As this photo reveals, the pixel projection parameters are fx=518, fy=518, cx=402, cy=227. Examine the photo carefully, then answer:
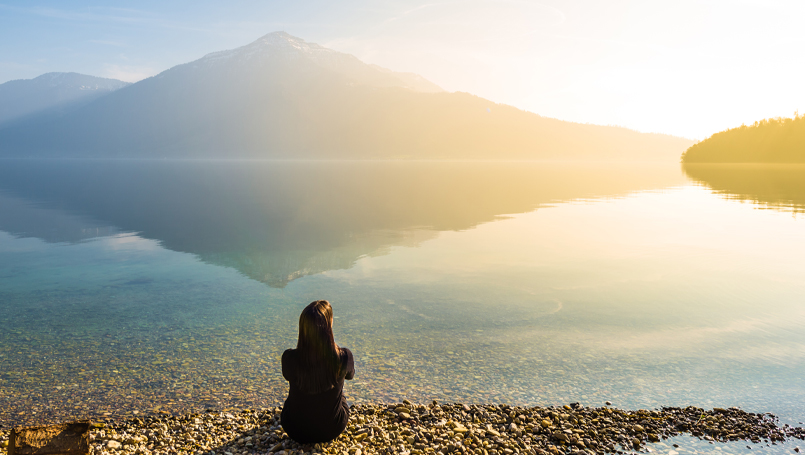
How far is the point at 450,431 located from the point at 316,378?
99.8 inches

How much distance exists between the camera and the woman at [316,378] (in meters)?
7.00

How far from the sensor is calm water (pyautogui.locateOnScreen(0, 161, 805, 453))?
35.0 feet

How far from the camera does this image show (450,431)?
8.30 m

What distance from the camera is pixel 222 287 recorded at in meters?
19.4

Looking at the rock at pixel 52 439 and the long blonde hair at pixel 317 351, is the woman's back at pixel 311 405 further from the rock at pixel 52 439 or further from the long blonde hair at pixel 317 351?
the rock at pixel 52 439

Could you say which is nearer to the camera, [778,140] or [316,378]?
[316,378]

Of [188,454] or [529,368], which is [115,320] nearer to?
[188,454]

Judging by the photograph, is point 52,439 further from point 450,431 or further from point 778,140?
point 778,140

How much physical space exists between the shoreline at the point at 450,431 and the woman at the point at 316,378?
0.32 m

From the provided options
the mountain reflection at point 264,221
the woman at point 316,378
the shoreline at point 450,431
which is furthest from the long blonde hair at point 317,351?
the mountain reflection at point 264,221

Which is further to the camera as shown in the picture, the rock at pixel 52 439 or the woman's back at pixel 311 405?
the woman's back at pixel 311 405

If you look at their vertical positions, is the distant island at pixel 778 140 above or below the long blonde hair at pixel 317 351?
above

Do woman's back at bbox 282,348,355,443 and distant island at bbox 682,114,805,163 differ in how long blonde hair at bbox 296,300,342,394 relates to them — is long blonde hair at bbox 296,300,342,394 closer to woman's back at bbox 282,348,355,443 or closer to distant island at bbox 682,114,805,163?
woman's back at bbox 282,348,355,443

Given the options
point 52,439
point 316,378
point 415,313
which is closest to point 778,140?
point 415,313
